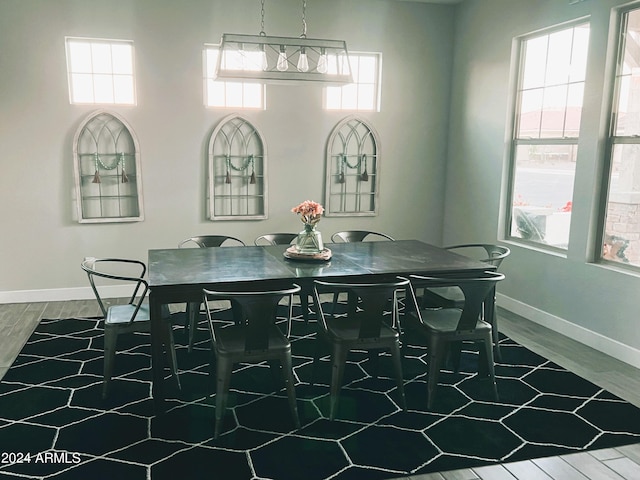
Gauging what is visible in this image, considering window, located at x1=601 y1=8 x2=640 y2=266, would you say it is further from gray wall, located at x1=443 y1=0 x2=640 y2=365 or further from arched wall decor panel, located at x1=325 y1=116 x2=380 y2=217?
arched wall decor panel, located at x1=325 y1=116 x2=380 y2=217

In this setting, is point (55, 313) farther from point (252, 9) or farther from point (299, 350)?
point (252, 9)

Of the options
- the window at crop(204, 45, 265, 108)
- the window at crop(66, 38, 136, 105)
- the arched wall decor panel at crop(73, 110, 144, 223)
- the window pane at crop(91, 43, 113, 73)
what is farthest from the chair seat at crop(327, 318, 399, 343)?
the window pane at crop(91, 43, 113, 73)

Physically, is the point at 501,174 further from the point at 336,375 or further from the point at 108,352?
the point at 108,352

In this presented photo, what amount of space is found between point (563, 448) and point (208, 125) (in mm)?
4190

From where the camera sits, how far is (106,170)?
17.3 ft

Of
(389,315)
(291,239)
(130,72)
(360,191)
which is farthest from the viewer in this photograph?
(360,191)

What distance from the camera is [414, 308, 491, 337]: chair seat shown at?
3188 millimetres

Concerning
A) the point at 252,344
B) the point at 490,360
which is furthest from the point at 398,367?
the point at 252,344

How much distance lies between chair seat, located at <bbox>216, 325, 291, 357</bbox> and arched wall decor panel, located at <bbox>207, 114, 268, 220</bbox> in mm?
2673

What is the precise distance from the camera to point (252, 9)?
5.39 m

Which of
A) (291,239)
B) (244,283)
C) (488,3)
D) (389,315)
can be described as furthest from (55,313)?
(488,3)

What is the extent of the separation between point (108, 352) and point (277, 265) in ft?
3.75

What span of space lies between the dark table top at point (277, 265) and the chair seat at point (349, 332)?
276mm

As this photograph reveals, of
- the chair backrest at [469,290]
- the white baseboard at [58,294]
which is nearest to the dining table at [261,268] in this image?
the chair backrest at [469,290]
